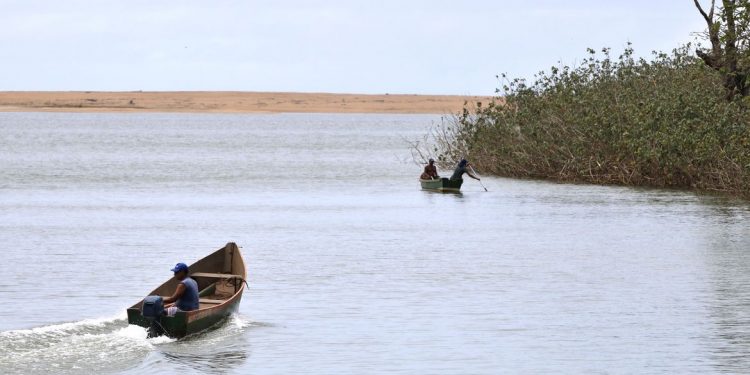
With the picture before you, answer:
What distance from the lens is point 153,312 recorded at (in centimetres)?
2006

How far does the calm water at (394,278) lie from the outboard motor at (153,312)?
28 cm

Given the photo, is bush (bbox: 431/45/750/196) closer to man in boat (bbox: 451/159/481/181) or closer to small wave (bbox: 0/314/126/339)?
man in boat (bbox: 451/159/481/181)

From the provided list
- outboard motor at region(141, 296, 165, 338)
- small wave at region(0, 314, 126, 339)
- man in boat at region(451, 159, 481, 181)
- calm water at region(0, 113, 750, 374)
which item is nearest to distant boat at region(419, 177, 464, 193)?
man in boat at region(451, 159, 481, 181)

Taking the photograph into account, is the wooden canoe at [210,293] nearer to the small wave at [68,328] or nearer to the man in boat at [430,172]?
the small wave at [68,328]

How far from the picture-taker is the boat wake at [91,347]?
758 inches

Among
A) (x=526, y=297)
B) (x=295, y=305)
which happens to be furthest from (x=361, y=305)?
(x=526, y=297)

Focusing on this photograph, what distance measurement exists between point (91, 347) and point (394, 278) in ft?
31.3

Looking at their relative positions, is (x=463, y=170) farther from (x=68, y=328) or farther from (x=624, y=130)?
(x=68, y=328)

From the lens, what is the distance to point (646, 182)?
52.3 m

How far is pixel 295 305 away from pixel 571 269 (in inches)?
311

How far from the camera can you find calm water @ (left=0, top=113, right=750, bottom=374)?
20.1m

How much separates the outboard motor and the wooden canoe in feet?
0.21

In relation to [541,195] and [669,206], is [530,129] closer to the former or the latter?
[541,195]

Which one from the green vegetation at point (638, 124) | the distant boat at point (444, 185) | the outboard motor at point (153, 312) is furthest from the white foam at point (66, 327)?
the distant boat at point (444, 185)
